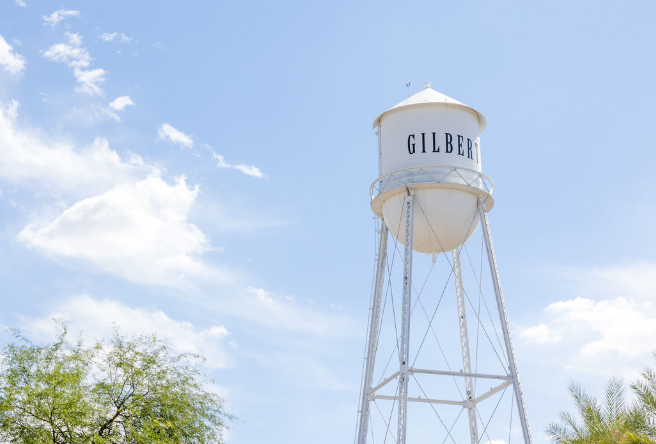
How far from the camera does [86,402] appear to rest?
1872cm

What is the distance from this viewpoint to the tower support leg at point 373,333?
2189 centimetres

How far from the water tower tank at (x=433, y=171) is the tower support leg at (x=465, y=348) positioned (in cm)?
173

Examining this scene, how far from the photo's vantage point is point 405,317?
2080 cm

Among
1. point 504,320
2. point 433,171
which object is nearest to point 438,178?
point 433,171

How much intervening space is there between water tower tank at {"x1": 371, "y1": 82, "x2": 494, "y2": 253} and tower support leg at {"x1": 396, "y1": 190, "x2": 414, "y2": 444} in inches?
11.8

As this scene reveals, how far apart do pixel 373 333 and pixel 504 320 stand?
3596 mm

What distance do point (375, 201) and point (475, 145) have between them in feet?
10.2

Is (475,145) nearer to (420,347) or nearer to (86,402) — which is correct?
(420,347)

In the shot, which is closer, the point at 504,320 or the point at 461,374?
the point at 461,374

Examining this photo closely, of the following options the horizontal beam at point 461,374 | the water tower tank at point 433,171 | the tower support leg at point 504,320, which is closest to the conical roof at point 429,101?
the water tower tank at point 433,171

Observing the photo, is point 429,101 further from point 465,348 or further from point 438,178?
point 465,348

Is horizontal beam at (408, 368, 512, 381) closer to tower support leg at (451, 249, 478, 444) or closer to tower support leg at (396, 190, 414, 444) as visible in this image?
tower support leg at (396, 190, 414, 444)

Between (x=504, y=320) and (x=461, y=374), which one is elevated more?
(x=504, y=320)

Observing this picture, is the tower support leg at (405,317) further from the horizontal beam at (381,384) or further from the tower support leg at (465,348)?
the tower support leg at (465,348)
